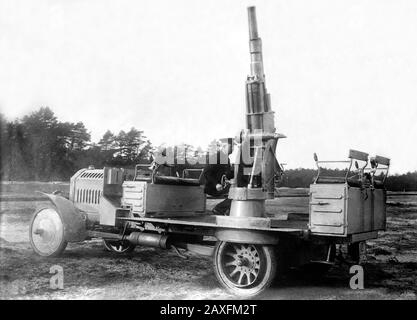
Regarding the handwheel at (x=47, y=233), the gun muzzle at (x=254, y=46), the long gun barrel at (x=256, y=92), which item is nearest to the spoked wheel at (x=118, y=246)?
the handwheel at (x=47, y=233)

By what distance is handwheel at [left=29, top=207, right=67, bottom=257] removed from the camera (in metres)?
8.99

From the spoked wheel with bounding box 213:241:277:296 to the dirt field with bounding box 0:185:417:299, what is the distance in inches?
7.9

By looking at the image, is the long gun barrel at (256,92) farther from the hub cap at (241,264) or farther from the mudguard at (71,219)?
the mudguard at (71,219)

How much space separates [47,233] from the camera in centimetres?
911

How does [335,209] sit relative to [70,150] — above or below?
below

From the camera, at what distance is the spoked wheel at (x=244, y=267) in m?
6.50

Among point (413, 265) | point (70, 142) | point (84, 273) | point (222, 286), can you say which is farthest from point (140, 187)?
point (70, 142)

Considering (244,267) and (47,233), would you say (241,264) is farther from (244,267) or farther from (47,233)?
(47,233)

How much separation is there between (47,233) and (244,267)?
4346mm

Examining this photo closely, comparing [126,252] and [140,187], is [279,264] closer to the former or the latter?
[140,187]

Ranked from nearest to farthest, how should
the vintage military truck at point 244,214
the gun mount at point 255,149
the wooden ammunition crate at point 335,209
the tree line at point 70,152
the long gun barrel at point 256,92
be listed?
the wooden ammunition crate at point 335,209 < the vintage military truck at point 244,214 < the gun mount at point 255,149 < the long gun barrel at point 256,92 < the tree line at point 70,152

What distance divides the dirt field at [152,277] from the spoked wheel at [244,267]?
0.20m

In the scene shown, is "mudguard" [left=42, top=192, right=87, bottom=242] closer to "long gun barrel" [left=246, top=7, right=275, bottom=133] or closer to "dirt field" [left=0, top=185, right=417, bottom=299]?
"dirt field" [left=0, top=185, right=417, bottom=299]

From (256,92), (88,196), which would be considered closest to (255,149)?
(256,92)
